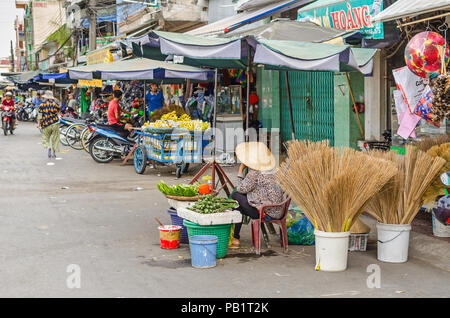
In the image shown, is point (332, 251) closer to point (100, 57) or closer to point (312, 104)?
point (312, 104)

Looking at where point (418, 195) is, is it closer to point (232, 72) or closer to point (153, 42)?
point (153, 42)

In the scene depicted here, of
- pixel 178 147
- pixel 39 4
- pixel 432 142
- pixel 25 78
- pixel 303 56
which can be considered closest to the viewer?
pixel 303 56

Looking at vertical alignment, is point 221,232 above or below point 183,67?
below

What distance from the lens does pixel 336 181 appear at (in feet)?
18.2

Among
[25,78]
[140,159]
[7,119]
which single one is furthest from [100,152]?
[25,78]

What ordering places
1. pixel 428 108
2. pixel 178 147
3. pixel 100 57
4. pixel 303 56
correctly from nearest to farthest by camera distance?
1. pixel 428 108
2. pixel 303 56
3. pixel 178 147
4. pixel 100 57

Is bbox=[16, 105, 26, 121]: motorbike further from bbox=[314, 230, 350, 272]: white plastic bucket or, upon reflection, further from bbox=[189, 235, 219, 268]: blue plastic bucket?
bbox=[314, 230, 350, 272]: white plastic bucket

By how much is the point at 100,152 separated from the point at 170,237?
8701 mm

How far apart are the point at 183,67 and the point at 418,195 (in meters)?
9.12

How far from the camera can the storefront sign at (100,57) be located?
22220mm

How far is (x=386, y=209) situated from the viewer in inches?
239

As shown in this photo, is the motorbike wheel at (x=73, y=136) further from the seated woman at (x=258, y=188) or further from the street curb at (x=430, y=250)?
the street curb at (x=430, y=250)

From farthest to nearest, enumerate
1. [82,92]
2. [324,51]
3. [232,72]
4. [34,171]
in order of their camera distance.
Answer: [82,92]
[232,72]
[34,171]
[324,51]
